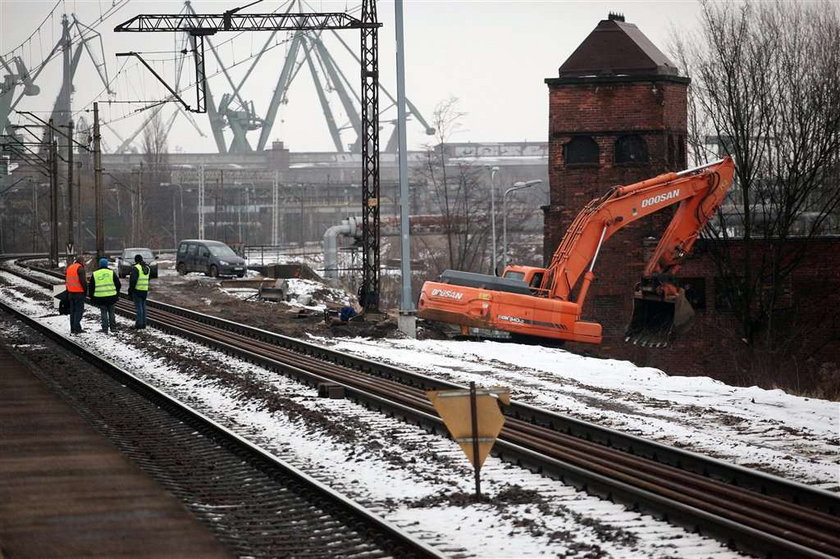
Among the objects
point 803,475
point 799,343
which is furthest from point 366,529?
point 799,343

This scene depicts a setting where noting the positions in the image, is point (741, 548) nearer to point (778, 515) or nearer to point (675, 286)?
point (778, 515)

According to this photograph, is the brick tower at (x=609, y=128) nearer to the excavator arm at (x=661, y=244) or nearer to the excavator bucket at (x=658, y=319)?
the excavator arm at (x=661, y=244)

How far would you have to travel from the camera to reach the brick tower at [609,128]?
1464 inches

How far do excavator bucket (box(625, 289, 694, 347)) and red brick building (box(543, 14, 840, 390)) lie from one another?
15.1ft

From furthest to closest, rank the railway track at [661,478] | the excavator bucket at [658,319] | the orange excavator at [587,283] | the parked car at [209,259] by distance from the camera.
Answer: the parked car at [209,259]
the excavator bucket at [658,319]
the orange excavator at [587,283]
the railway track at [661,478]

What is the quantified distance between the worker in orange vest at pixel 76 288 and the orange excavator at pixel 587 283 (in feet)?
25.5

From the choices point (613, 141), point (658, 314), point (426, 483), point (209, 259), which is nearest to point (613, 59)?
point (613, 141)

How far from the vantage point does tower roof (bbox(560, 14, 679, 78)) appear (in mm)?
37562

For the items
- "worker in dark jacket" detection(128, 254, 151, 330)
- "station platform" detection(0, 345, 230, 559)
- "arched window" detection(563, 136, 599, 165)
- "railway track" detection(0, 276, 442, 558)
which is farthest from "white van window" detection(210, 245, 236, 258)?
"station platform" detection(0, 345, 230, 559)

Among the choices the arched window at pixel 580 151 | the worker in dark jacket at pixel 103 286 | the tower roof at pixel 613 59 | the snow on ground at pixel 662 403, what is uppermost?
the tower roof at pixel 613 59

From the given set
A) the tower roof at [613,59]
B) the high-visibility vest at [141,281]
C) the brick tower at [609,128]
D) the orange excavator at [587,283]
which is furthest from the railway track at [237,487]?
the tower roof at [613,59]

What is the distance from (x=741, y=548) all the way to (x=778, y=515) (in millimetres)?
1221

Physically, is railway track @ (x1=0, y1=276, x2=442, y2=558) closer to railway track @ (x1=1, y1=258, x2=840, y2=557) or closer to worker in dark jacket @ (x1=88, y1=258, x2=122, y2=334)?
railway track @ (x1=1, y1=258, x2=840, y2=557)

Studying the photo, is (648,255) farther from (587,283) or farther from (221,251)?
(221,251)
